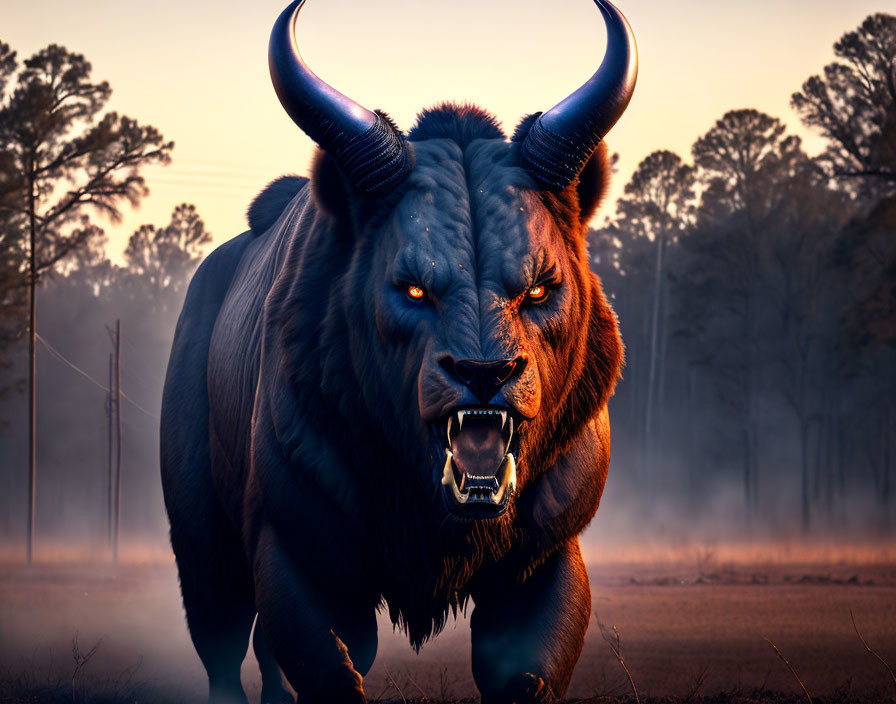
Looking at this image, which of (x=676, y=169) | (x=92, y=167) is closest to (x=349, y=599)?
(x=92, y=167)

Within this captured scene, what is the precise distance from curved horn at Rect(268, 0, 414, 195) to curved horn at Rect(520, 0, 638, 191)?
1.53ft

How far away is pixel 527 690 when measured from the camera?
3.88 m

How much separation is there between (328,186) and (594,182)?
3.24 ft

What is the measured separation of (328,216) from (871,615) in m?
13.3

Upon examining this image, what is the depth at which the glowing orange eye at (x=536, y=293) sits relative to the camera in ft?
12.1

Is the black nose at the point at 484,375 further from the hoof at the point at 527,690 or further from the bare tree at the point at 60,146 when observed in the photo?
the bare tree at the point at 60,146

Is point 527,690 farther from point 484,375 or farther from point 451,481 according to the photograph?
point 484,375

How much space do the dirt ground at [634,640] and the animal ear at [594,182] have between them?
6.34 feet

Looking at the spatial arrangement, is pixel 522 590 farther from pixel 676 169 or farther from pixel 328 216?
pixel 676 169

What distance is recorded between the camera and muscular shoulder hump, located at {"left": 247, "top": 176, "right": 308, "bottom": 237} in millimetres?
6328

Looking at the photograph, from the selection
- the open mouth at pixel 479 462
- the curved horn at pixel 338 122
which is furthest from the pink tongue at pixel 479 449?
the curved horn at pixel 338 122

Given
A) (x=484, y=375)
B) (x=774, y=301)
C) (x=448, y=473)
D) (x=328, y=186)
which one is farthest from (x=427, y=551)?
(x=774, y=301)

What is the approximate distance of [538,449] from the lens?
3938 millimetres

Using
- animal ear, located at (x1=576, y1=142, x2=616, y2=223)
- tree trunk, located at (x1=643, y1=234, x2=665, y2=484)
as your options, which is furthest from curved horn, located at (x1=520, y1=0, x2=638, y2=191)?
tree trunk, located at (x1=643, y1=234, x2=665, y2=484)
